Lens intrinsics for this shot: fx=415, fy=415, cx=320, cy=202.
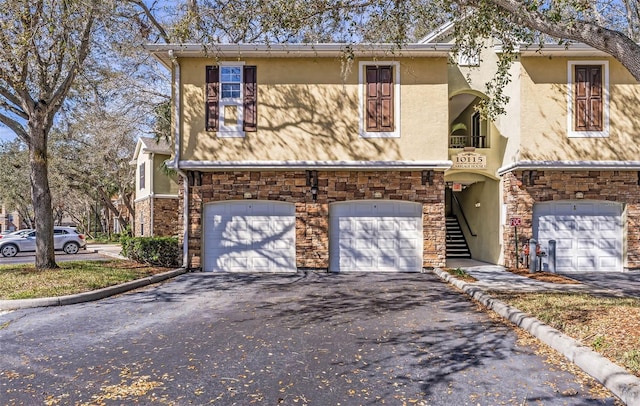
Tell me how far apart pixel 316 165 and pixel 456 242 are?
746cm

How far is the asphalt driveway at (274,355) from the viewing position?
3984mm

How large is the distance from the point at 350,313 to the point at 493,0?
5640 millimetres

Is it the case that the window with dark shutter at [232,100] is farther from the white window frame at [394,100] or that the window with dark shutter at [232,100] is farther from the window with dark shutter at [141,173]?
the window with dark shutter at [141,173]

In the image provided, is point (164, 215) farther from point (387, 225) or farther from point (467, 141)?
point (467, 141)

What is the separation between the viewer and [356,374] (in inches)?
Result: 176

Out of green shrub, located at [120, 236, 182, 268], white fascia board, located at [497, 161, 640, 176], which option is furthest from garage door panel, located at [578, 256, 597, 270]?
green shrub, located at [120, 236, 182, 268]

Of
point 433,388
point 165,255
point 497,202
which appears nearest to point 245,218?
point 165,255

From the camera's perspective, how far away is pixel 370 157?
11.8 metres

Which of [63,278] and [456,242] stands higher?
[456,242]

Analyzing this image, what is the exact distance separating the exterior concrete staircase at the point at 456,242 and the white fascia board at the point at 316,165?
511 cm

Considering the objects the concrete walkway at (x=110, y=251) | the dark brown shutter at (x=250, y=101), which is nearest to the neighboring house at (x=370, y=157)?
the dark brown shutter at (x=250, y=101)

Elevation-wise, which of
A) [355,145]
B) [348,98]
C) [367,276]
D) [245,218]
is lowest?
[367,276]

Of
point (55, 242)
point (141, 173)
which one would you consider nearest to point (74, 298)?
point (55, 242)

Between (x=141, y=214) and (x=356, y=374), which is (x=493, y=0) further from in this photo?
(x=141, y=214)
